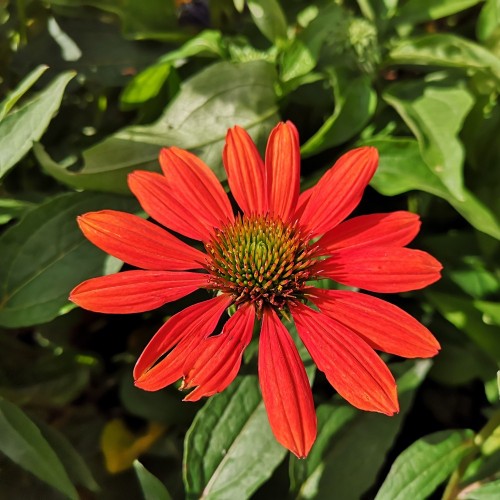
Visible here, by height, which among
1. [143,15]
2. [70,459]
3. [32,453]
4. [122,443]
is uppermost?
[143,15]

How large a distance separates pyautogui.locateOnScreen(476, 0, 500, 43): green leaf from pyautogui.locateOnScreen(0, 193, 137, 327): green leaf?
55 cm

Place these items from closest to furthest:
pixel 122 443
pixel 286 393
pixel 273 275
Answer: pixel 286 393 < pixel 273 275 < pixel 122 443

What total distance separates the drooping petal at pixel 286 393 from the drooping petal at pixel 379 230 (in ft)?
0.40


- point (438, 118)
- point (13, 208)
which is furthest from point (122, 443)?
point (438, 118)

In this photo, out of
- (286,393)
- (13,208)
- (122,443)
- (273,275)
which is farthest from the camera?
(122,443)

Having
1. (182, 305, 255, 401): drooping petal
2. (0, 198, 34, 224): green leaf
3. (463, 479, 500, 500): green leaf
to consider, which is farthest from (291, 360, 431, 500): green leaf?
(0, 198, 34, 224): green leaf

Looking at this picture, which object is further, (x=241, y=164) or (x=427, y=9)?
(x=427, y=9)

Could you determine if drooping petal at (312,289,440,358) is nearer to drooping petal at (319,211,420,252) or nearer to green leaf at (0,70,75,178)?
drooping petal at (319,211,420,252)

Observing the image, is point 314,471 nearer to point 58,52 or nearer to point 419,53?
point 419,53

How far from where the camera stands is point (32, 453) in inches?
Answer: 25.5

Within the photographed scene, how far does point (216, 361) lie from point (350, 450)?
278mm

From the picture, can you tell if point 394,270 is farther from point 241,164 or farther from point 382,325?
point 241,164

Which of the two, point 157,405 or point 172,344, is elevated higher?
point 172,344

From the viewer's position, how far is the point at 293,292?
0.68 m
